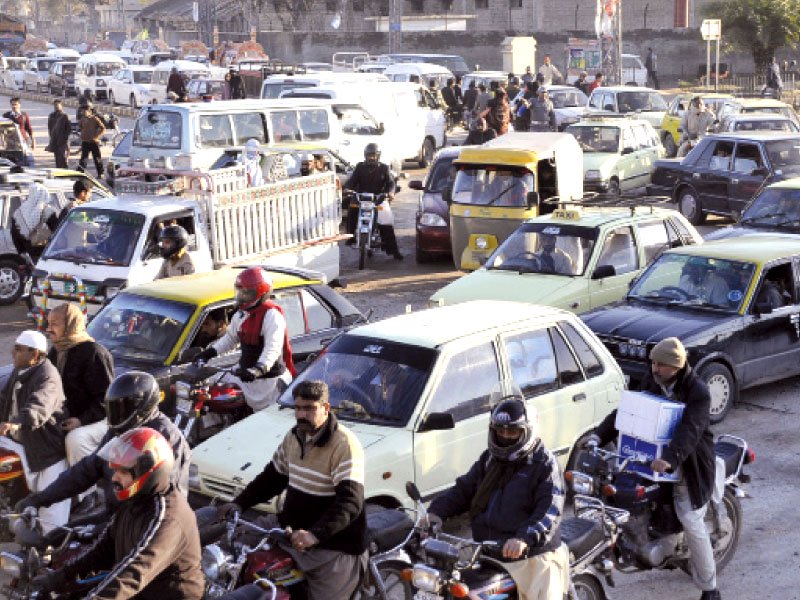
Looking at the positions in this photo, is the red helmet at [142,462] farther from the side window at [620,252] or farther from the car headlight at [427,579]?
the side window at [620,252]

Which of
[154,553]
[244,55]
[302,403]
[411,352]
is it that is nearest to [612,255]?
[411,352]

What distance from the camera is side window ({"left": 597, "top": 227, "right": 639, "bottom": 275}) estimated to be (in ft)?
44.2

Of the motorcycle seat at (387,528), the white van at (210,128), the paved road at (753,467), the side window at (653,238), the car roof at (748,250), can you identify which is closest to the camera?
the motorcycle seat at (387,528)

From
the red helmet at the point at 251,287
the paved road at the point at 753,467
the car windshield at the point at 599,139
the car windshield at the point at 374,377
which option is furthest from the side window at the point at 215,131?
the car windshield at the point at 374,377

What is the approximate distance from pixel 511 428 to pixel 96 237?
8.67 m

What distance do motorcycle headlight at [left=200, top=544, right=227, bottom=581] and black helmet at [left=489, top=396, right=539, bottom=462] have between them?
136cm

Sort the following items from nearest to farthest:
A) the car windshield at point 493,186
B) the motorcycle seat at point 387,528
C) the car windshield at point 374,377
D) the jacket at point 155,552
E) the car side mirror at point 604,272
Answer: the jacket at point 155,552 → the motorcycle seat at point 387,528 → the car windshield at point 374,377 → the car side mirror at point 604,272 → the car windshield at point 493,186

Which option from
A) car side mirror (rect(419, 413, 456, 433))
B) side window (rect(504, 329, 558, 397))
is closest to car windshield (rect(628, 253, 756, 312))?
side window (rect(504, 329, 558, 397))

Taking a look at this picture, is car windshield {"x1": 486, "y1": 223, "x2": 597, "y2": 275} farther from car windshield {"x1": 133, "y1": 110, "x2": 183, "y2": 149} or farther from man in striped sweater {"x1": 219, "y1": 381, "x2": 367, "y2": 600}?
car windshield {"x1": 133, "y1": 110, "x2": 183, "y2": 149}

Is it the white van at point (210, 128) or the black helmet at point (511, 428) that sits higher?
the white van at point (210, 128)

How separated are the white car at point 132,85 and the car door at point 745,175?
84.4ft

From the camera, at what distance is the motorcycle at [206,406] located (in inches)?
370

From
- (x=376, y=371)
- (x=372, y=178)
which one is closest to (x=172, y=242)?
(x=376, y=371)

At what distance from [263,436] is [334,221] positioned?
8.43 meters
